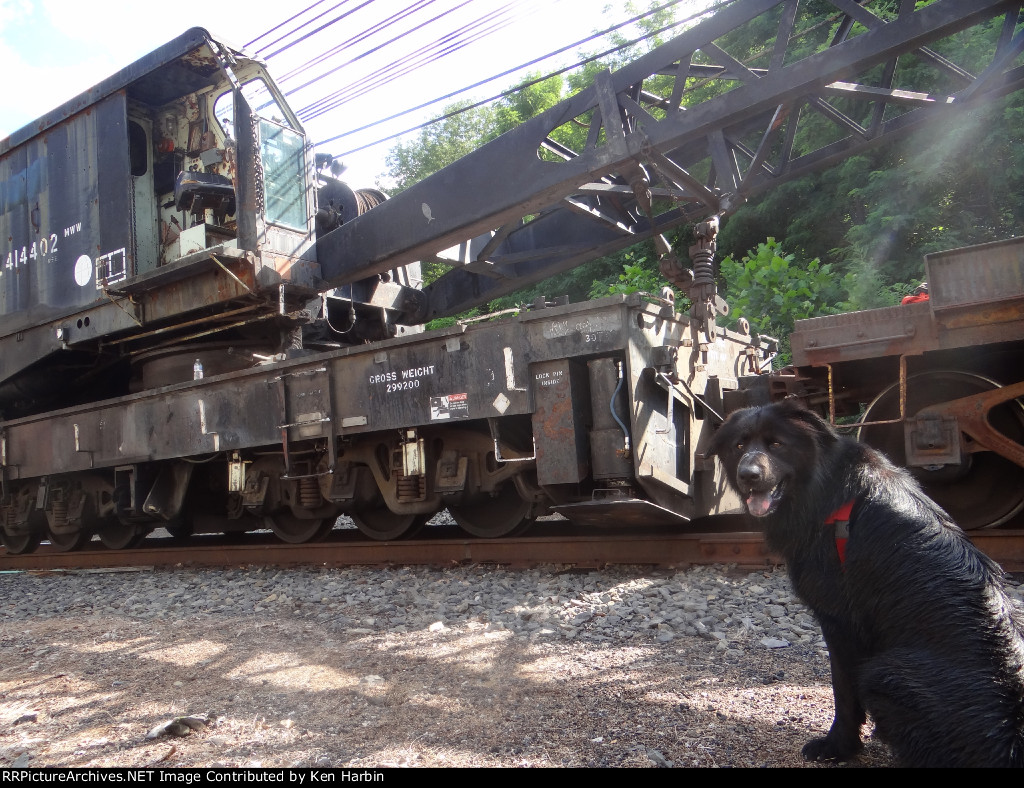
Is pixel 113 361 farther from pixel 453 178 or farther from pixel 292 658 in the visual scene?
pixel 292 658

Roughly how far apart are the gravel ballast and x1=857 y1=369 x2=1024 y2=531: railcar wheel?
1308mm

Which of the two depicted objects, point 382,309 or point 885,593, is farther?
point 382,309

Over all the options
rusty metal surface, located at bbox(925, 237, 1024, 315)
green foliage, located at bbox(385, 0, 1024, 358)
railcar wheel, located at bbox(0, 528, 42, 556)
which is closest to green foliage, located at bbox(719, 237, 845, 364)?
green foliage, located at bbox(385, 0, 1024, 358)

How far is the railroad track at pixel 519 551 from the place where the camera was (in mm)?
5379

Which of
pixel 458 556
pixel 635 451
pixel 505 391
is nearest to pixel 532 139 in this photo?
pixel 505 391

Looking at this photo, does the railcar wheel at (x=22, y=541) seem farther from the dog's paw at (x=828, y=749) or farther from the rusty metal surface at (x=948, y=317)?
the dog's paw at (x=828, y=749)

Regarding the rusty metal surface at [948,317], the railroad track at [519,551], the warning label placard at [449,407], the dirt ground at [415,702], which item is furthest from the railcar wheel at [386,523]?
the rusty metal surface at [948,317]

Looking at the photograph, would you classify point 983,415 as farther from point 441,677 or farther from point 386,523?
point 386,523

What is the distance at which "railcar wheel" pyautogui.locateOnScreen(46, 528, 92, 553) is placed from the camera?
9852mm

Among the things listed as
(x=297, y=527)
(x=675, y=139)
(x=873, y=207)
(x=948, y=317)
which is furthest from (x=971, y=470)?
(x=873, y=207)

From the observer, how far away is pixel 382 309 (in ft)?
29.9

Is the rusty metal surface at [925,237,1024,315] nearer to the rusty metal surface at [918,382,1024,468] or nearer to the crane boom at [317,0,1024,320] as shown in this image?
the rusty metal surface at [918,382,1024,468]

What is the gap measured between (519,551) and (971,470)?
357 cm

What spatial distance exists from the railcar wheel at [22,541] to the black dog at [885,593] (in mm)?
10795
